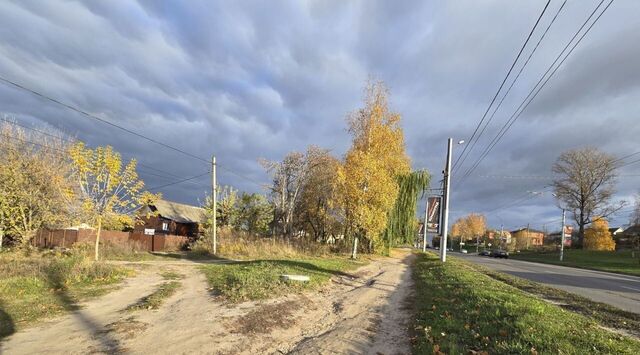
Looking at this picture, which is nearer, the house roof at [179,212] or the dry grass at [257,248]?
the dry grass at [257,248]

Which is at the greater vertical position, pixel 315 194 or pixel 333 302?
pixel 315 194

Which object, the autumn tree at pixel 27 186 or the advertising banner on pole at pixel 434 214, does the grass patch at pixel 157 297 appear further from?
the advertising banner on pole at pixel 434 214

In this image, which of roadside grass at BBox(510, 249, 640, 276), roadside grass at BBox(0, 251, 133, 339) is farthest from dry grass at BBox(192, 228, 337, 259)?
roadside grass at BBox(510, 249, 640, 276)

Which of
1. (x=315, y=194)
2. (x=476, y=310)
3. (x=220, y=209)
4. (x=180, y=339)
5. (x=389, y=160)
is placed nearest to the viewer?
(x=180, y=339)

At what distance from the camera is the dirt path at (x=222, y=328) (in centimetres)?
705

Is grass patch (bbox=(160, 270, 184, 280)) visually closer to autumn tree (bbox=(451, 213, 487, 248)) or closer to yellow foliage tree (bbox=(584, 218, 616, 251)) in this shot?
yellow foliage tree (bbox=(584, 218, 616, 251))

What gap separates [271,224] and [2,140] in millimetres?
25986

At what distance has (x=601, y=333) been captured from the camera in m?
7.55

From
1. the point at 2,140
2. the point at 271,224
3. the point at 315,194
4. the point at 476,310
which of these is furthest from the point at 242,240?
A: the point at 476,310

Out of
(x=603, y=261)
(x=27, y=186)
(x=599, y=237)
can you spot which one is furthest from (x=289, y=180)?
(x=599, y=237)

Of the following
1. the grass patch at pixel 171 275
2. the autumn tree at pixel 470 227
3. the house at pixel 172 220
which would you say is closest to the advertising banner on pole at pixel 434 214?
the grass patch at pixel 171 275

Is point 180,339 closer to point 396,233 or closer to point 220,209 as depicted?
point 396,233

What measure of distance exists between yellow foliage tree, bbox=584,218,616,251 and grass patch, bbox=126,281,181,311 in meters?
81.3

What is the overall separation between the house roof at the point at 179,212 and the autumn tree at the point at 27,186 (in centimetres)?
3138
